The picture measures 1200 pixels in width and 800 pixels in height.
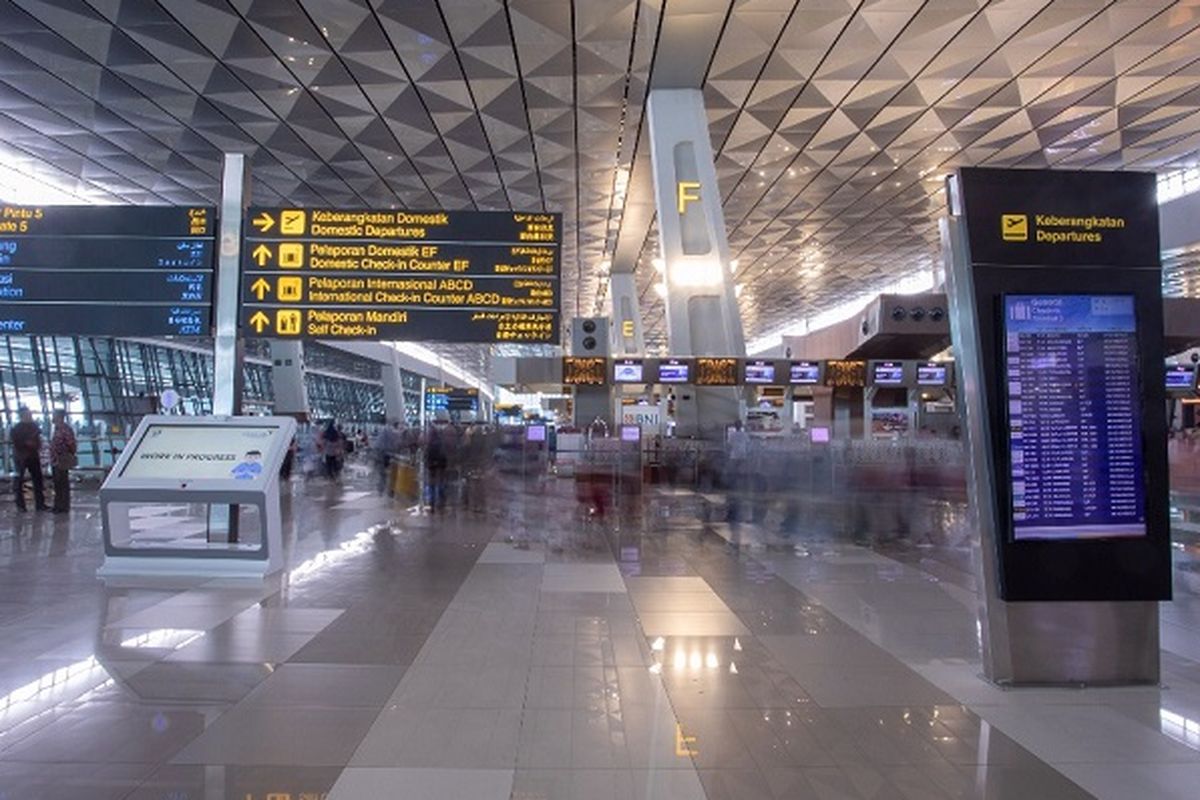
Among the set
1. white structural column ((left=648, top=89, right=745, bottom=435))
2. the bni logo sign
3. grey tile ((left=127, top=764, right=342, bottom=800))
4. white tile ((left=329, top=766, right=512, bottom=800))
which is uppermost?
white structural column ((left=648, top=89, right=745, bottom=435))

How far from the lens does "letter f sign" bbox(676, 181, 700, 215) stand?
20.4 m

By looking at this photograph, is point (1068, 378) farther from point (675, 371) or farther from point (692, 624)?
point (675, 371)

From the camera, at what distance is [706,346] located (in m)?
21.9

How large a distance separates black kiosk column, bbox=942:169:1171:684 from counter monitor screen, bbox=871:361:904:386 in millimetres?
22609

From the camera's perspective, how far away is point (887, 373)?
27.6 metres

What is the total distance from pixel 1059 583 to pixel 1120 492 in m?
0.73

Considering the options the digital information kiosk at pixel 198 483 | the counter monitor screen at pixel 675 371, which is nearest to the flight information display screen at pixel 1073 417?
the digital information kiosk at pixel 198 483

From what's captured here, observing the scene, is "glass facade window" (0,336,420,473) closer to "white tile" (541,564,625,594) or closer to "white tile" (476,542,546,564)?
"white tile" (476,542,546,564)

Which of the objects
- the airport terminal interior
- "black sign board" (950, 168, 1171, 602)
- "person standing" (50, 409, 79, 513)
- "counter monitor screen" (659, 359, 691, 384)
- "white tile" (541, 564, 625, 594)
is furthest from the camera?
"counter monitor screen" (659, 359, 691, 384)

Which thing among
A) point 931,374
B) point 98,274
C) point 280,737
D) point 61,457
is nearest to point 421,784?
point 280,737

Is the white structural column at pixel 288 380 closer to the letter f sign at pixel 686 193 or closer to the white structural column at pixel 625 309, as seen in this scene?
the white structural column at pixel 625 309

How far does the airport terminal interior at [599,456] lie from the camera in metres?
4.39

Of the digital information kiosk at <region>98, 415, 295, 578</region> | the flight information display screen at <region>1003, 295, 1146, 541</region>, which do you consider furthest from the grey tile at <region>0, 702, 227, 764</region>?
the flight information display screen at <region>1003, 295, 1146, 541</region>

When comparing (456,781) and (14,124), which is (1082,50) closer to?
(456,781)
